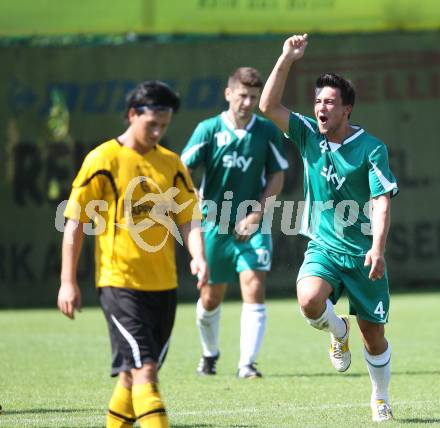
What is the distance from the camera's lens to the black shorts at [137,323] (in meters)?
6.52

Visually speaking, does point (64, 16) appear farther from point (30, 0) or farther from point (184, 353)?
point (184, 353)

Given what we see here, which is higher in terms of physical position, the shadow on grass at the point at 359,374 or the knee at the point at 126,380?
the knee at the point at 126,380

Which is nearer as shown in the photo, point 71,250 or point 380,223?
point 71,250

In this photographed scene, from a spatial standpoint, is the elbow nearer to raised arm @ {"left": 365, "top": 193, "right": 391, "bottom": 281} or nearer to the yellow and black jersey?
raised arm @ {"left": 365, "top": 193, "right": 391, "bottom": 281}

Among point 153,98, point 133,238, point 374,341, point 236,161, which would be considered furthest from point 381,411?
point 236,161

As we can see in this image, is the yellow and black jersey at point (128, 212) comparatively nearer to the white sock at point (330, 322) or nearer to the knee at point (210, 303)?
the white sock at point (330, 322)

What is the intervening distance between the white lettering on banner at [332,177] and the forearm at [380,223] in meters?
0.36

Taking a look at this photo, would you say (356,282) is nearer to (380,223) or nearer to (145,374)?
(380,223)

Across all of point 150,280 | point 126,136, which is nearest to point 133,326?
point 150,280

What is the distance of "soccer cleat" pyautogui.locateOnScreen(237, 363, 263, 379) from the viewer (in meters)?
10.4

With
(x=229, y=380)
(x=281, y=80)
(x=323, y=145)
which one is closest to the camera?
(x=281, y=80)

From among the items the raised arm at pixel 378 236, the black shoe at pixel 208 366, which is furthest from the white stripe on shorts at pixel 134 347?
the black shoe at pixel 208 366

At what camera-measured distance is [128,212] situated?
21.9 ft

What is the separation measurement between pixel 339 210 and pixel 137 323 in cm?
216
